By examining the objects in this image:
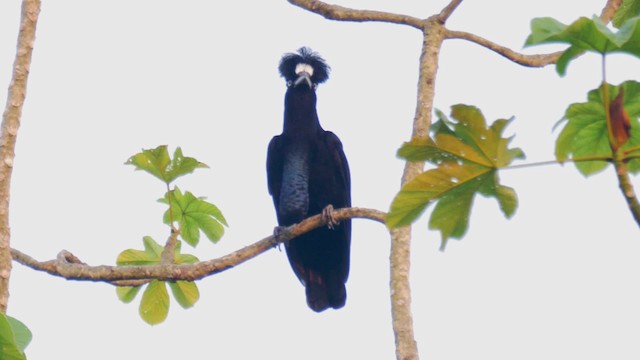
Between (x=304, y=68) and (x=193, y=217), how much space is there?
6.30 feet

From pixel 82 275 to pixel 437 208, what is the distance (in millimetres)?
1890

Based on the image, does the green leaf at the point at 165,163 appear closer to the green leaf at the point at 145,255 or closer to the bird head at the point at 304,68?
the green leaf at the point at 145,255

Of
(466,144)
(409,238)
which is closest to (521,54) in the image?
(409,238)

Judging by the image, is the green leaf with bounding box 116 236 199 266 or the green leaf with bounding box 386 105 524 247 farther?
the green leaf with bounding box 116 236 199 266

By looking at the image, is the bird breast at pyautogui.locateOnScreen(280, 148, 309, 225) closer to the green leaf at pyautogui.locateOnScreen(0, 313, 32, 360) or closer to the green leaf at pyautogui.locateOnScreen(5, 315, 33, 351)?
the green leaf at pyautogui.locateOnScreen(5, 315, 33, 351)

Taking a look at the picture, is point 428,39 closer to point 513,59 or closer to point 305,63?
point 513,59

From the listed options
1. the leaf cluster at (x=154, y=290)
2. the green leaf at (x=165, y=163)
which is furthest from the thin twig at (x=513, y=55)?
the leaf cluster at (x=154, y=290)

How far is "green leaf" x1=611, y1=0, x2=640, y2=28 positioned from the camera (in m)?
3.87

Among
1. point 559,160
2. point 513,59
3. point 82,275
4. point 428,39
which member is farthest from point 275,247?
point 559,160

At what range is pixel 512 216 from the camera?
91.9 inches

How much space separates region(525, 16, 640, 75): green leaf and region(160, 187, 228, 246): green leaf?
2700 mm

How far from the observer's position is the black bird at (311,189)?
5.73m

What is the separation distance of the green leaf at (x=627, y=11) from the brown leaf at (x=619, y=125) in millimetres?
1941

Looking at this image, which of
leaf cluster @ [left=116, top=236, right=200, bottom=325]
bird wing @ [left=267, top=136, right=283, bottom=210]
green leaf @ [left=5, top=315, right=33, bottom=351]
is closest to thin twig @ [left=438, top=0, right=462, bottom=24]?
leaf cluster @ [left=116, top=236, right=200, bottom=325]
